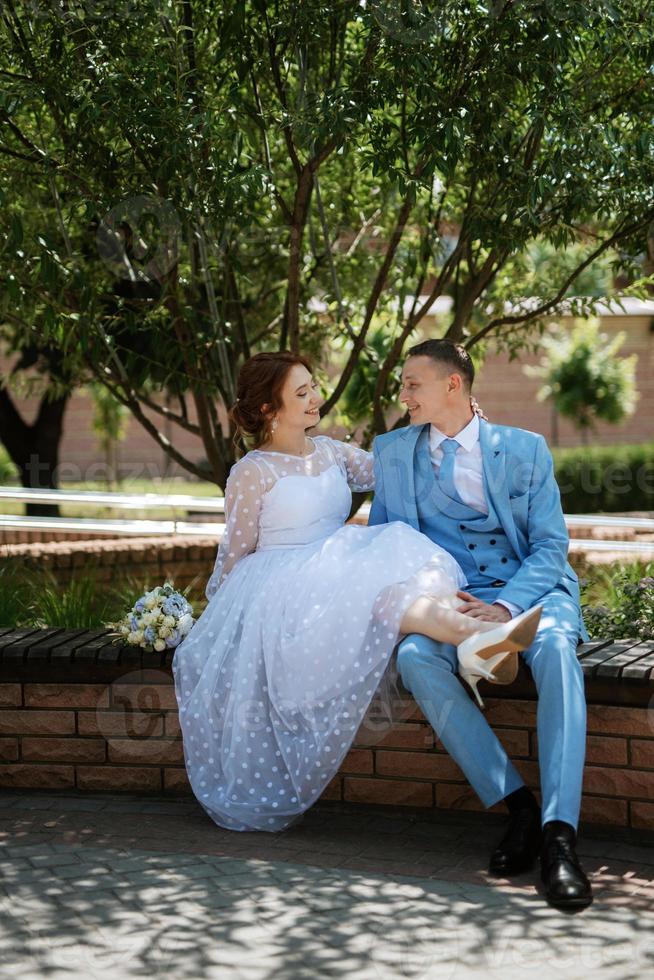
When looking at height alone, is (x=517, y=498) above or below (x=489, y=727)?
above

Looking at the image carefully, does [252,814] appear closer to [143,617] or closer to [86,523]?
[143,617]

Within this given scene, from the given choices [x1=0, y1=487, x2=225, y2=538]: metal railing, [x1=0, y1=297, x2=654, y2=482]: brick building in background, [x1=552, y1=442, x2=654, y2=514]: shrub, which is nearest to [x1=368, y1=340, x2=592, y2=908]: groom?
[x1=0, y1=487, x2=225, y2=538]: metal railing

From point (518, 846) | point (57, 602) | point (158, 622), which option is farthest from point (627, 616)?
point (57, 602)

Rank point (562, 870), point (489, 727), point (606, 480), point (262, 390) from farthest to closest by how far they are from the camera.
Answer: point (606, 480) → point (262, 390) → point (489, 727) → point (562, 870)

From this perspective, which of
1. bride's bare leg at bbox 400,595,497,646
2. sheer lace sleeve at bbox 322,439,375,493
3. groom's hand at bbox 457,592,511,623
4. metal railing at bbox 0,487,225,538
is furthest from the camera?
metal railing at bbox 0,487,225,538

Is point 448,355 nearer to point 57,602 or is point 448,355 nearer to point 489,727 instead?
point 489,727

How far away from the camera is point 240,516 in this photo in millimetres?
4539

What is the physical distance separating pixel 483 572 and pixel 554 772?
94 cm

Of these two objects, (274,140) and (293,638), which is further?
(274,140)

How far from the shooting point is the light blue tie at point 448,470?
15.0 ft

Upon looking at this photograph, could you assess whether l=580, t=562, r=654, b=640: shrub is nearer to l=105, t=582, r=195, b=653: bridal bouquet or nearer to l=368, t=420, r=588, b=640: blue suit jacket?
l=368, t=420, r=588, b=640: blue suit jacket

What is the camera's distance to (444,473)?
15.1 ft

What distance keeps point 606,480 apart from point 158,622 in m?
13.9

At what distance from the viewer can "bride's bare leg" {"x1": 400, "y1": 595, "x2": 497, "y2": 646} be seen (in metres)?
3.99
